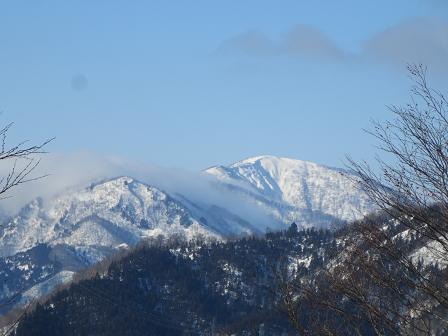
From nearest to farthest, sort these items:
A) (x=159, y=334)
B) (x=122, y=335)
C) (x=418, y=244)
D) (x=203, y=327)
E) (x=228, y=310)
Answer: (x=418, y=244), (x=122, y=335), (x=159, y=334), (x=203, y=327), (x=228, y=310)

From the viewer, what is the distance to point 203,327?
18450 cm

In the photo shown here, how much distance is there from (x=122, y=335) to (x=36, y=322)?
55.1 ft

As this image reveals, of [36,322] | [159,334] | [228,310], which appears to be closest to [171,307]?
[228,310]

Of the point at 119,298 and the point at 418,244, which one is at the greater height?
the point at 418,244

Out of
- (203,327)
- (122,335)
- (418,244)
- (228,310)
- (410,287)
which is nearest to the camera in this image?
(410,287)

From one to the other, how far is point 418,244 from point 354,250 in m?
1.26

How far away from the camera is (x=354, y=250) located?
11953 millimetres

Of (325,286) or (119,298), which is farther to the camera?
(119,298)

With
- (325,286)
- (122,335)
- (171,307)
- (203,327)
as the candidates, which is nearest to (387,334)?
(325,286)

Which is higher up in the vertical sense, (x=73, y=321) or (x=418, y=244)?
(x=418, y=244)

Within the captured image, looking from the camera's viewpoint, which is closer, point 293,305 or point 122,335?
point 293,305

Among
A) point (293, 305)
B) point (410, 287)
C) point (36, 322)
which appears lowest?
point (36, 322)

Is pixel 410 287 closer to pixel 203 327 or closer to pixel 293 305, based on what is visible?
pixel 293 305

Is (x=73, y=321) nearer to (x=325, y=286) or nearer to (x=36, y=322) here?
(x=36, y=322)
